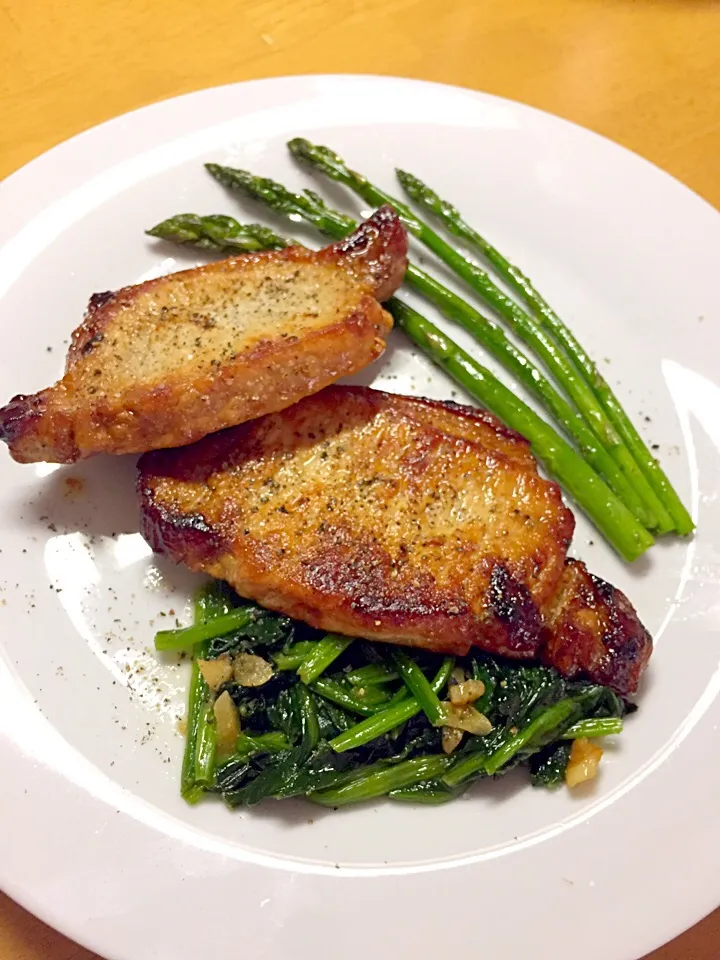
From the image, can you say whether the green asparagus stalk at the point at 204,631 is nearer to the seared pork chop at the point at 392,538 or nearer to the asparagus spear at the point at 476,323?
the seared pork chop at the point at 392,538

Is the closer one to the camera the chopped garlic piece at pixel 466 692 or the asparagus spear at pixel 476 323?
the chopped garlic piece at pixel 466 692

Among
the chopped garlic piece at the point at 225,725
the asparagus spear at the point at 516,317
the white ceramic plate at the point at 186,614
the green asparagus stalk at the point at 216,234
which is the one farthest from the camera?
the green asparagus stalk at the point at 216,234

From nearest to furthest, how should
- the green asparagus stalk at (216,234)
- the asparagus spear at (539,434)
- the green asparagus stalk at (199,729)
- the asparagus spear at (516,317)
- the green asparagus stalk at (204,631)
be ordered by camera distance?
the green asparagus stalk at (199,729)
the green asparagus stalk at (204,631)
the asparagus spear at (539,434)
the asparagus spear at (516,317)
the green asparagus stalk at (216,234)

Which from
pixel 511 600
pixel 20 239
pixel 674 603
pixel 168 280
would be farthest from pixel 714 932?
pixel 20 239

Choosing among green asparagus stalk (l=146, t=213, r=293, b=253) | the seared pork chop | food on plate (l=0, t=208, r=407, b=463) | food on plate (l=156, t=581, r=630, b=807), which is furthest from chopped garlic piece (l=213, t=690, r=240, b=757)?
green asparagus stalk (l=146, t=213, r=293, b=253)

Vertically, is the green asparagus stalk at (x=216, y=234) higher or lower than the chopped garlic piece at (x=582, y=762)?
higher

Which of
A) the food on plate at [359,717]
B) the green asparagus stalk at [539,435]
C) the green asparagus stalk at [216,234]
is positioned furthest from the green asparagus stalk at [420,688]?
the green asparagus stalk at [216,234]

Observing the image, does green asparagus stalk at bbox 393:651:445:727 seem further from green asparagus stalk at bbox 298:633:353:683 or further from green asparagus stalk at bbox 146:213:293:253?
green asparagus stalk at bbox 146:213:293:253
